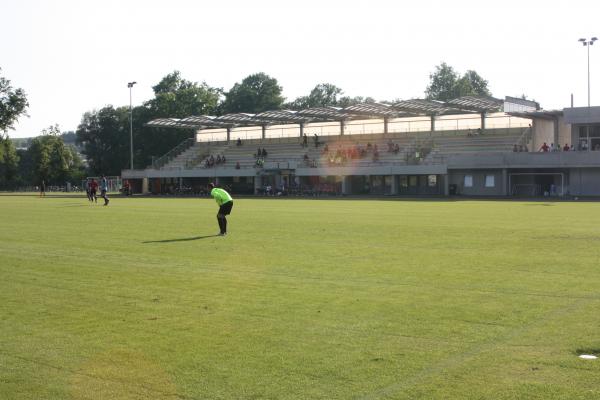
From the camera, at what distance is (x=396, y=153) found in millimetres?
69000

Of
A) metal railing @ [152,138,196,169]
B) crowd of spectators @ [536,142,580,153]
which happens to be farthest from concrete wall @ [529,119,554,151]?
metal railing @ [152,138,196,169]

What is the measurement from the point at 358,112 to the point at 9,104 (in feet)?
165

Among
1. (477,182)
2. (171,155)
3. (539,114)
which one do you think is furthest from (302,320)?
(171,155)

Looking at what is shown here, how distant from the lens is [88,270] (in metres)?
15.0

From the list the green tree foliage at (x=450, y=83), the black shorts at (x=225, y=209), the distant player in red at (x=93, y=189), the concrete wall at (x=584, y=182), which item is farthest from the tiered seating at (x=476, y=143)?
the green tree foliage at (x=450, y=83)

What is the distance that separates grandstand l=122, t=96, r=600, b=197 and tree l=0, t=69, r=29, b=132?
21047 millimetres

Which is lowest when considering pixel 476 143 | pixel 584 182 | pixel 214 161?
Answer: pixel 584 182

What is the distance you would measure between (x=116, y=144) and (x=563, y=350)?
121243 millimetres

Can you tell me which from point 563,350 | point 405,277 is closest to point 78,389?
point 563,350

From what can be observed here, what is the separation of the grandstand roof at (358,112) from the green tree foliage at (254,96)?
113 feet

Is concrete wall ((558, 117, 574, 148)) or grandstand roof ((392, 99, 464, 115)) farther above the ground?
grandstand roof ((392, 99, 464, 115))

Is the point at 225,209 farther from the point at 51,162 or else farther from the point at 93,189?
the point at 51,162

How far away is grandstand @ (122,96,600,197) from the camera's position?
5838 cm

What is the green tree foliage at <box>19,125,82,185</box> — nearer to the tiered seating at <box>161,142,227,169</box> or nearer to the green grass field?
the tiered seating at <box>161,142,227,169</box>
